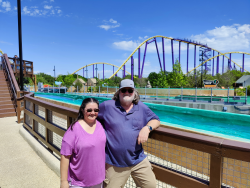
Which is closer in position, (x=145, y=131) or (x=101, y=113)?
(x=145, y=131)

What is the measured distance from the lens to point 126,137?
5.62ft

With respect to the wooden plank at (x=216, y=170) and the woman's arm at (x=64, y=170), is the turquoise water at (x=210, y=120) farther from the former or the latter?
the woman's arm at (x=64, y=170)

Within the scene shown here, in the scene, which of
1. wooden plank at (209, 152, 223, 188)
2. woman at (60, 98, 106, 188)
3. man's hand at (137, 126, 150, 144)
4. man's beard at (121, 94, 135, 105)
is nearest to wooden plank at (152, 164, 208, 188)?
wooden plank at (209, 152, 223, 188)

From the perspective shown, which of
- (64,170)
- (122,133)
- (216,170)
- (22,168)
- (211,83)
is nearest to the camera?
(216,170)

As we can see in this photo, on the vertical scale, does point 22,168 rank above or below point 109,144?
below

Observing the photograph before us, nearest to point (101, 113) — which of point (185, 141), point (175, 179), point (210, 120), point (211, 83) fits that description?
point (185, 141)

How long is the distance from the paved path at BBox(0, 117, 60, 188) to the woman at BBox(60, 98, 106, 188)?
1.45 m

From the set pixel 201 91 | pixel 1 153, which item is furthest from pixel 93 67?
pixel 1 153

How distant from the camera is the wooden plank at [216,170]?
144cm

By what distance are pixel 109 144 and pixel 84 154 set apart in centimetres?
26

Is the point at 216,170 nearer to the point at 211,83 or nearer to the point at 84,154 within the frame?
the point at 84,154

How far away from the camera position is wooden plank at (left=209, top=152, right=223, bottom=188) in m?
1.44

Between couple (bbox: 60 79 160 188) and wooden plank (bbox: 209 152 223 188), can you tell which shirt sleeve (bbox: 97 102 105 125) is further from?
wooden plank (bbox: 209 152 223 188)

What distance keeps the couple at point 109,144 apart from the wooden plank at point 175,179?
0.43ft
